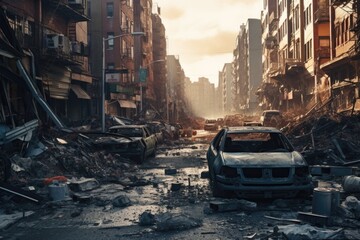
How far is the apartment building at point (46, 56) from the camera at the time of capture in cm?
1866

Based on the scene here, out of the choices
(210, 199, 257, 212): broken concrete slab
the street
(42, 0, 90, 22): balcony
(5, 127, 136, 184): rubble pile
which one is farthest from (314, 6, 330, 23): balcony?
(210, 199, 257, 212): broken concrete slab

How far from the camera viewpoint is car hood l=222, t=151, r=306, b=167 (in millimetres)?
8969

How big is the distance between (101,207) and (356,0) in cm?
2509

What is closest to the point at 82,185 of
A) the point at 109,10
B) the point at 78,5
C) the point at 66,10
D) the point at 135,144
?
the point at 135,144

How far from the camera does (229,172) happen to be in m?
9.02

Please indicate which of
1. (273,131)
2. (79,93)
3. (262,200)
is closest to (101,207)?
(262,200)

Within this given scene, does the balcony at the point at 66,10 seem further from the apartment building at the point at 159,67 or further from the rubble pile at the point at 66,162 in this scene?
the apartment building at the point at 159,67

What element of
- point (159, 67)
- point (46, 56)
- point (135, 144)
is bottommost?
point (135, 144)

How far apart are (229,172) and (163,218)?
2266 mm

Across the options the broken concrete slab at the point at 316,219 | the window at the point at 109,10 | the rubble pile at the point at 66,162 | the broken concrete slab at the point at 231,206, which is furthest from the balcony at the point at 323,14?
the broken concrete slab at the point at 316,219

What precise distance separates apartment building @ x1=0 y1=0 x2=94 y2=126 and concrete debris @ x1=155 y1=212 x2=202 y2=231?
1102 cm

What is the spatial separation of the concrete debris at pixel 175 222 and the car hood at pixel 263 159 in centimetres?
202

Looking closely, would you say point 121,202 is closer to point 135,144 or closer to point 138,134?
point 135,144

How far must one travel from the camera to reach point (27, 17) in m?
25.4
